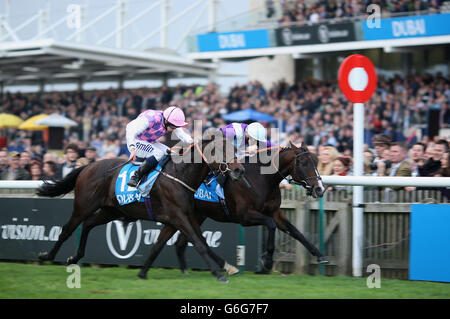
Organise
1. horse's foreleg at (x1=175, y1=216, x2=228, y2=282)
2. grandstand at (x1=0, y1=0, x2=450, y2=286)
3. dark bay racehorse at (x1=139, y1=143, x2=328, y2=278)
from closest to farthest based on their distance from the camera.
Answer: horse's foreleg at (x1=175, y1=216, x2=228, y2=282) < dark bay racehorse at (x1=139, y1=143, x2=328, y2=278) < grandstand at (x1=0, y1=0, x2=450, y2=286)

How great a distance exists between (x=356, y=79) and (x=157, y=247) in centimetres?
261

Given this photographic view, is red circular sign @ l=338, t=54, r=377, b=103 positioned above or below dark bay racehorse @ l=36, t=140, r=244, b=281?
above

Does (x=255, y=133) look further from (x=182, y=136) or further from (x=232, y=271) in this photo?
(x=232, y=271)

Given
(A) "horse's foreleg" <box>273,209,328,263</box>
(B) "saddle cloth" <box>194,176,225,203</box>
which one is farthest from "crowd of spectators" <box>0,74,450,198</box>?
(B) "saddle cloth" <box>194,176,225,203</box>

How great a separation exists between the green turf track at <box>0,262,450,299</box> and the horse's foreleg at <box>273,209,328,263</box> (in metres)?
0.22

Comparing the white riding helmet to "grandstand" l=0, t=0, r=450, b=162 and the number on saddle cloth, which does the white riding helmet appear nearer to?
the number on saddle cloth

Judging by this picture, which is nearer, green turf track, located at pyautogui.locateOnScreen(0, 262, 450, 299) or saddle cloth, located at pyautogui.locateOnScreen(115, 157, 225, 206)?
green turf track, located at pyautogui.locateOnScreen(0, 262, 450, 299)

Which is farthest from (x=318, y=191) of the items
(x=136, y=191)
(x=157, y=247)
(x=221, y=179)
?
(x=136, y=191)

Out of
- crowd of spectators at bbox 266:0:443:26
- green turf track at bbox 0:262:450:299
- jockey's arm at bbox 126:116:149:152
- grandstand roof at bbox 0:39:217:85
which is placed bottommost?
green turf track at bbox 0:262:450:299

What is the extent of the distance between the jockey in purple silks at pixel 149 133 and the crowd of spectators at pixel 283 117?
213 cm

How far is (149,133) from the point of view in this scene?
6500 millimetres

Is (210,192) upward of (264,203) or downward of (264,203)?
upward

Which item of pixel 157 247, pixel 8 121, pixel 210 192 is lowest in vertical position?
pixel 157 247

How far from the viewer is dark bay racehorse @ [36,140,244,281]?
6158 mm
